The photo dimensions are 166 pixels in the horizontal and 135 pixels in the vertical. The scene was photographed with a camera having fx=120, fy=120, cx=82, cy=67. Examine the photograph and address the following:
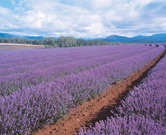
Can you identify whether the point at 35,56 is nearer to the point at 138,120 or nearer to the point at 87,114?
the point at 87,114

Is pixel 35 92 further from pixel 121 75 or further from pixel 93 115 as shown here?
pixel 121 75

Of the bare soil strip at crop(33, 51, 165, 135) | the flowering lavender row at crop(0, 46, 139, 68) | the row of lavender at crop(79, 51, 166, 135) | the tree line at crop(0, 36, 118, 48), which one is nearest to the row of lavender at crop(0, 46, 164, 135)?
the bare soil strip at crop(33, 51, 165, 135)

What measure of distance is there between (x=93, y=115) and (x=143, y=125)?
171cm

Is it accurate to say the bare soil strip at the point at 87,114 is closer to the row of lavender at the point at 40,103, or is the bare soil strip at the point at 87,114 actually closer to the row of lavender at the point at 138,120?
the row of lavender at the point at 40,103

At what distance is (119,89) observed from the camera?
4.52 meters

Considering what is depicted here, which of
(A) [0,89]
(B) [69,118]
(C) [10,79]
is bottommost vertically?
(B) [69,118]

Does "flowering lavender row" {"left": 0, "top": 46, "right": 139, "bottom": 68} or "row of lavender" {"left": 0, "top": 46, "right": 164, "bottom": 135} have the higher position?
"flowering lavender row" {"left": 0, "top": 46, "right": 139, "bottom": 68}

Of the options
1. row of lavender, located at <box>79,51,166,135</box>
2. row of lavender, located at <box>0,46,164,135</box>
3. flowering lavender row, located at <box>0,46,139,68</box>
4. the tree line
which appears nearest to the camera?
row of lavender, located at <box>79,51,166,135</box>

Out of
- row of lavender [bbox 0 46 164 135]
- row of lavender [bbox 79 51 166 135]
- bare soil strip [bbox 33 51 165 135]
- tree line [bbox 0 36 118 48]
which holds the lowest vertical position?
bare soil strip [bbox 33 51 165 135]

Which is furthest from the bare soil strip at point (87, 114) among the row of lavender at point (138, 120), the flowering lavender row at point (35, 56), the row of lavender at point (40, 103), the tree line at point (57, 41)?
the tree line at point (57, 41)

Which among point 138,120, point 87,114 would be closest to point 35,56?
point 87,114

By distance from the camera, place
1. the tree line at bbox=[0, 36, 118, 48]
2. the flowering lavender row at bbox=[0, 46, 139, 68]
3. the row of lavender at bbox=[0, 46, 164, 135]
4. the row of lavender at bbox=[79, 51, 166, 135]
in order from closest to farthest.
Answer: the row of lavender at bbox=[79, 51, 166, 135]
the row of lavender at bbox=[0, 46, 164, 135]
the flowering lavender row at bbox=[0, 46, 139, 68]
the tree line at bbox=[0, 36, 118, 48]

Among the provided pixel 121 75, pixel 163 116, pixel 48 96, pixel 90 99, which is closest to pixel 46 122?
pixel 48 96

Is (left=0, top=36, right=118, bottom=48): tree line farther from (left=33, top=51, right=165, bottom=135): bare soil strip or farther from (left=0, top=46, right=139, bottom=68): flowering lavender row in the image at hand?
(left=33, top=51, right=165, bottom=135): bare soil strip
